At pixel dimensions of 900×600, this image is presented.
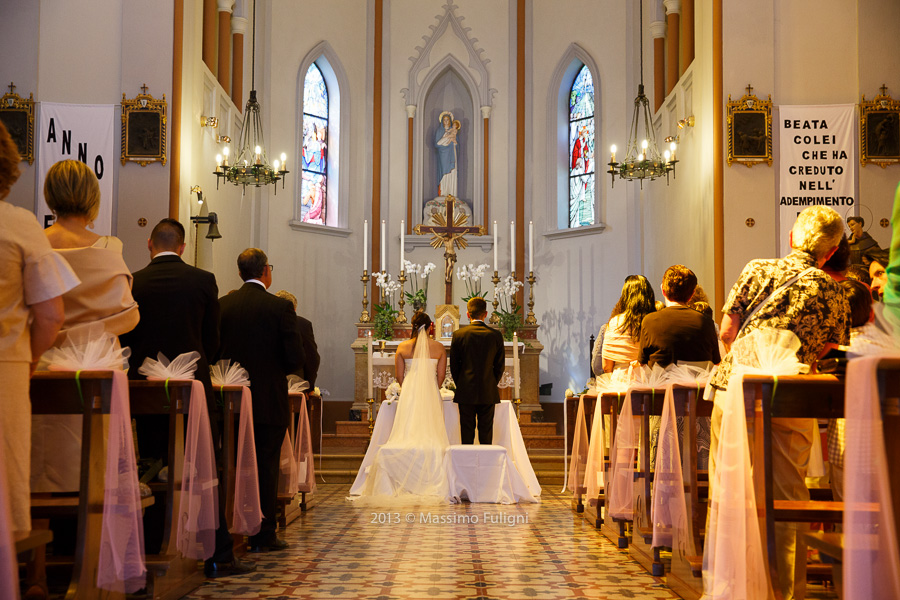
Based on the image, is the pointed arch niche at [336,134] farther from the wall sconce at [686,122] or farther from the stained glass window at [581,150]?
the wall sconce at [686,122]

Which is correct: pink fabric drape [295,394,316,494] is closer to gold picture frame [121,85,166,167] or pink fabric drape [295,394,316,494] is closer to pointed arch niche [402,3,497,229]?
gold picture frame [121,85,166,167]

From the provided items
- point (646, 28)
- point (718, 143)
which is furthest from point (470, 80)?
point (718, 143)

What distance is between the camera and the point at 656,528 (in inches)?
165

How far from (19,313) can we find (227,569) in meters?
2.17

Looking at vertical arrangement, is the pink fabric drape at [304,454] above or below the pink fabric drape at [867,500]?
below

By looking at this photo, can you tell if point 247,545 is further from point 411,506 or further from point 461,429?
point 461,429

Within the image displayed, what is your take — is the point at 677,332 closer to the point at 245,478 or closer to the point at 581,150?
the point at 245,478

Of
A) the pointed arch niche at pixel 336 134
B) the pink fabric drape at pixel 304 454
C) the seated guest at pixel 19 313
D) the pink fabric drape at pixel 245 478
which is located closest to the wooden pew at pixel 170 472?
the pink fabric drape at pixel 245 478

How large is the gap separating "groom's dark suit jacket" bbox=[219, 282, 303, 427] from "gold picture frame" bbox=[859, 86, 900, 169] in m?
6.21

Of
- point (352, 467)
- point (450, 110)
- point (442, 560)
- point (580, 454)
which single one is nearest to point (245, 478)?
point (442, 560)

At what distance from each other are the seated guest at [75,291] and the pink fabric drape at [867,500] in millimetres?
2646

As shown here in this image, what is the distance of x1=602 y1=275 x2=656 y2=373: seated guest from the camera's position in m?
5.62

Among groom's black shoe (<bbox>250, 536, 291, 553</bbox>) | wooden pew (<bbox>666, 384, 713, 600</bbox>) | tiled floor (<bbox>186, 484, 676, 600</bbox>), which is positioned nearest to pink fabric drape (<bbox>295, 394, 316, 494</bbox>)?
tiled floor (<bbox>186, 484, 676, 600</bbox>)

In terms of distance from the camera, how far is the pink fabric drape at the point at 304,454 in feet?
21.6
